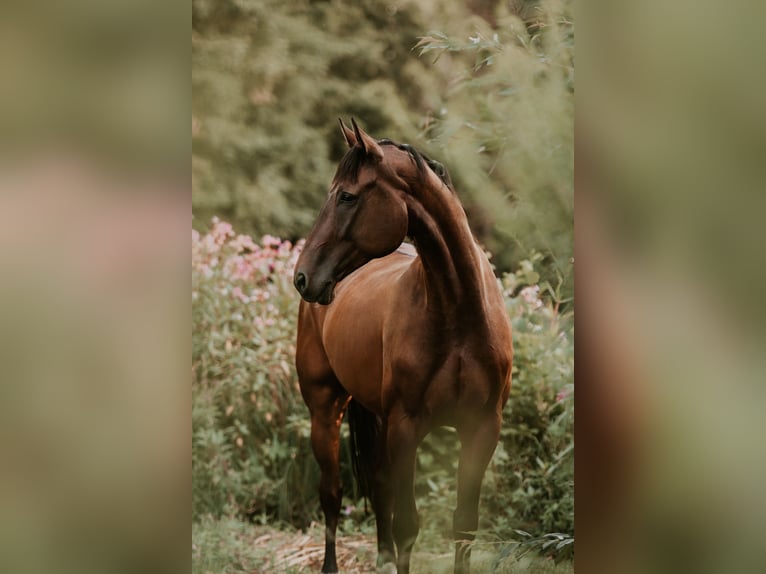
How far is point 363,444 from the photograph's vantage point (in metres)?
3.04

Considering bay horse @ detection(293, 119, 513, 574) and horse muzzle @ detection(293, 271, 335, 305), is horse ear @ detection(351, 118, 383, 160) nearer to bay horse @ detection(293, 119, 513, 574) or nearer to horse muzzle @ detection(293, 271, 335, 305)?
bay horse @ detection(293, 119, 513, 574)

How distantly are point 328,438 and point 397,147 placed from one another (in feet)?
3.61

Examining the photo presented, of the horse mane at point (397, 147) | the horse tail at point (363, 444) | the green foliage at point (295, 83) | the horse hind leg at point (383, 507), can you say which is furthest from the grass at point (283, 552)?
the horse mane at point (397, 147)

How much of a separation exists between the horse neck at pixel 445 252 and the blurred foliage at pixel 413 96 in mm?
221

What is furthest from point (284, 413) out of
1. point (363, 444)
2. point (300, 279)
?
point (300, 279)

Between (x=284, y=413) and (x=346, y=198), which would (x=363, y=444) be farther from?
(x=346, y=198)

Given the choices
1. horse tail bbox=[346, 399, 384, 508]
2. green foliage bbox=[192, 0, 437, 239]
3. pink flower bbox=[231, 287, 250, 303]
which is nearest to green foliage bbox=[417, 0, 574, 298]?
green foliage bbox=[192, 0, 437, 239]

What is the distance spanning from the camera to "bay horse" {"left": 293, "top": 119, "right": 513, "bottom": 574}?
8.48 feet

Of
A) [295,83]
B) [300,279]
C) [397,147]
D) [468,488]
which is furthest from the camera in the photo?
[295,83]

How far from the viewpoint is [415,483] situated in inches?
113
